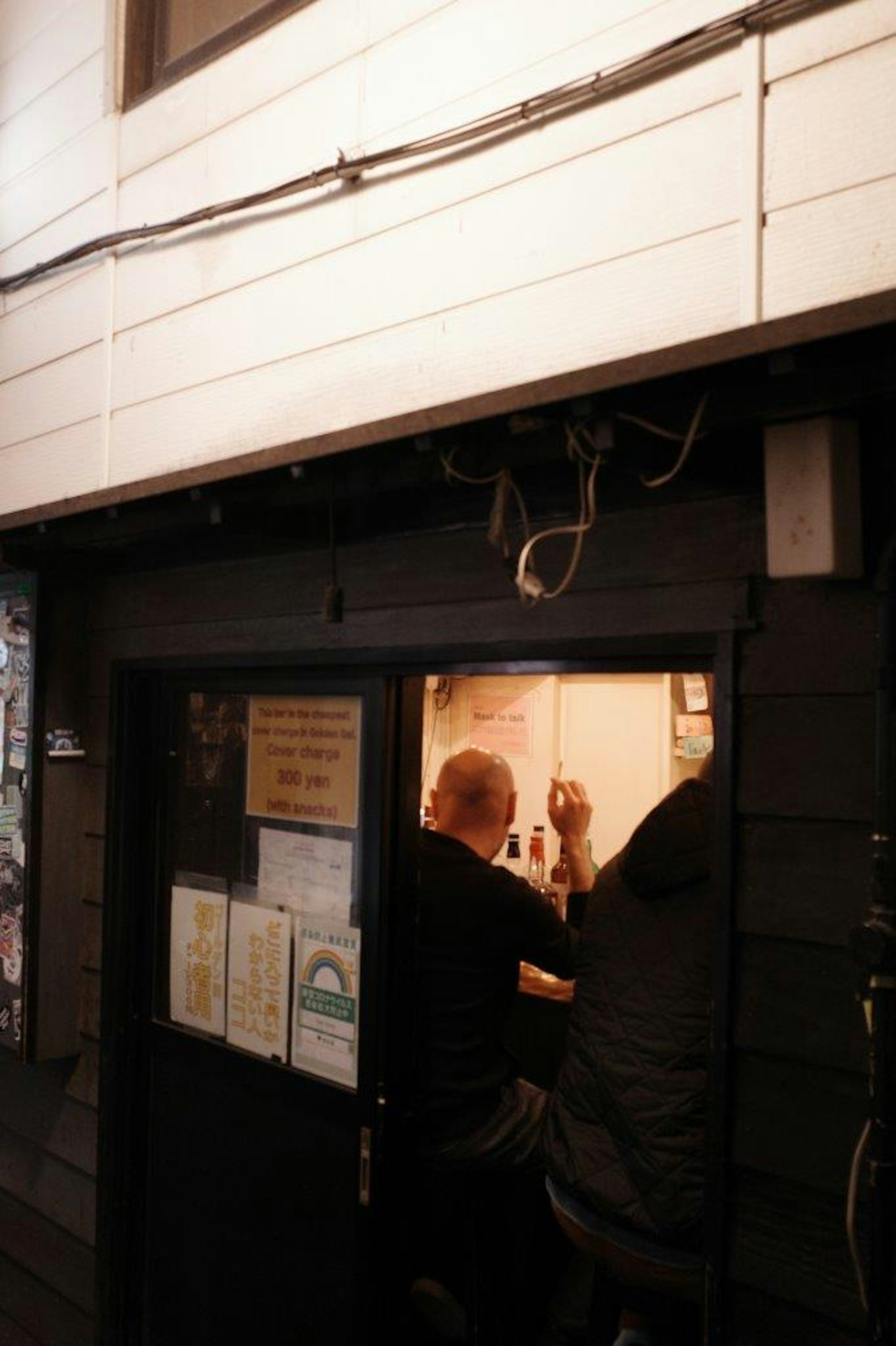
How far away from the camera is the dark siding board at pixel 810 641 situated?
2496 mm

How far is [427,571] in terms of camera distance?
11.6ft

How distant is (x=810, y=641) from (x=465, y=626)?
1.12 meters

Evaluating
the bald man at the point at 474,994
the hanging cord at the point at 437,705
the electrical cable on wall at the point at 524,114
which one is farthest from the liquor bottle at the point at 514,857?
the electrical cable on wall at the point at 524,114

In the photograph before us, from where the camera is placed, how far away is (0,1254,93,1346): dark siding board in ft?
15.7

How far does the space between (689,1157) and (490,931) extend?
1192mm

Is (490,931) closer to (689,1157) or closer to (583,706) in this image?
(689,1157)

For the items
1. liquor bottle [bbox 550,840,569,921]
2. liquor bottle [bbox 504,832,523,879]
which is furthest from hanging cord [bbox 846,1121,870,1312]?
liquor bottle [bbox 504,832,523,879]

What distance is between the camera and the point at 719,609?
2.74 metres

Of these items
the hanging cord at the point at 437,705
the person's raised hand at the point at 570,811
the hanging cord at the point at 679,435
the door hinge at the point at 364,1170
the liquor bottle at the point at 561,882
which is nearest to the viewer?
the hanging cord at the point at 679,435

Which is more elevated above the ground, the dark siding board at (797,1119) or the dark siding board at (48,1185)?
the dark siding board at (797,1119)

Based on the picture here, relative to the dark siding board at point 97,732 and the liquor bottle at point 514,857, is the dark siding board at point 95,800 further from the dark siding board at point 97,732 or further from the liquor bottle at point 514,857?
the liquor bottle at point 514,857

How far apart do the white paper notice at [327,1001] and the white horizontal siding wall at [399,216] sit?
167 cm

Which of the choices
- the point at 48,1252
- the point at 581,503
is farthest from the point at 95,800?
the point at 581,503

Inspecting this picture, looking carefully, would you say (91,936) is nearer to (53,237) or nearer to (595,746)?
(53,237)
